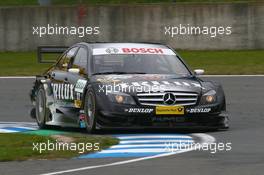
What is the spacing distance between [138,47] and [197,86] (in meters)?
1.66

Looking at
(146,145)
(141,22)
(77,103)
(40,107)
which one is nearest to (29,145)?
(146,145)

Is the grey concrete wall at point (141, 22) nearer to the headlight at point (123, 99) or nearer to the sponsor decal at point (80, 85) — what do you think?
the sponsor decal at point (80, 85)

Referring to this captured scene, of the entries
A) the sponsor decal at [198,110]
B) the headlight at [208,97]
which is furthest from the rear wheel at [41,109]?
the headlight at [208,97]

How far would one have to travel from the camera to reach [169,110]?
1386 centimetres

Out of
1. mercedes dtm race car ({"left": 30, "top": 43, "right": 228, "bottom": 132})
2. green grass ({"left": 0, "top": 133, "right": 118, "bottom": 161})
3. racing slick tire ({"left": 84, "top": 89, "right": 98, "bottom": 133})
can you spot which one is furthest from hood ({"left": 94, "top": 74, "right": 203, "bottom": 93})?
green grass ({"left": 0, "top": 133, "right": 118, "bottom": 161})

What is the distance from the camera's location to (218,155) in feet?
36.8

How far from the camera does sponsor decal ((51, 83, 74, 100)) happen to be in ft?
49.3

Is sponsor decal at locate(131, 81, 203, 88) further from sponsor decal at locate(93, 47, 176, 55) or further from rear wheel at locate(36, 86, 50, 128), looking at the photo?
rear wheel at locate(36, 86, 50, 128)

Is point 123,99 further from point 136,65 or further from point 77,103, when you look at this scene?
point 136,65

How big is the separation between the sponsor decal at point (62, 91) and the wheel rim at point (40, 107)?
0.36m

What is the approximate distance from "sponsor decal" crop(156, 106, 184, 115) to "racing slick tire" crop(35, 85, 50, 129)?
2.38 m

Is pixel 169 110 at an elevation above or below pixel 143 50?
below

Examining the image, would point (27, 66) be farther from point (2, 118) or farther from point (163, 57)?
point (163, 57)

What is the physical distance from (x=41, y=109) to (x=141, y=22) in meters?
16.7
